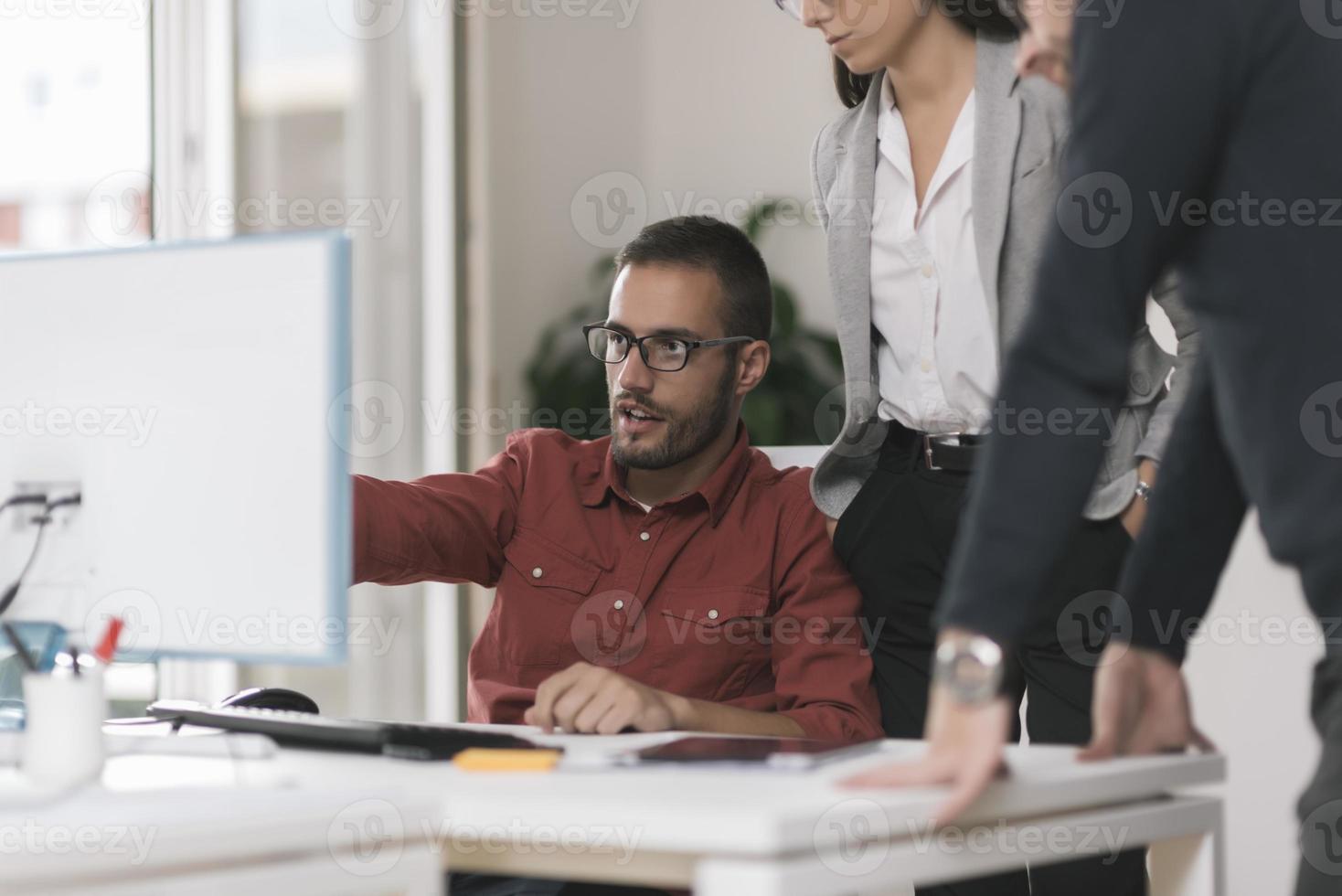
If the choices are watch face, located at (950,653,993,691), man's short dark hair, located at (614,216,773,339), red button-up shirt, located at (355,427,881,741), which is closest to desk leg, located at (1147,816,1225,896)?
watch face, located at (950,653,993,691)

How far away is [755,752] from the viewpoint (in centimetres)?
114

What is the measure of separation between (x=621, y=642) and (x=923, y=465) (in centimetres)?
42

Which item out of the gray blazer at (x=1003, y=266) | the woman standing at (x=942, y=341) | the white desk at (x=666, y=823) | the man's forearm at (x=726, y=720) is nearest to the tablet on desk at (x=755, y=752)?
the white desk at (x=666, y=823)

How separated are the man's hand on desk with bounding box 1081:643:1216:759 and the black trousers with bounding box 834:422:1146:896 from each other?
0.38 metres

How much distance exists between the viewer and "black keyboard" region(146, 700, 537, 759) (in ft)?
3.94

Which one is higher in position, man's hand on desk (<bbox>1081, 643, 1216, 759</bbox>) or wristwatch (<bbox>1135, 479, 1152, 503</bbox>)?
wristwatch (<bbox>1135, 479, 1152, 503</bbox>)

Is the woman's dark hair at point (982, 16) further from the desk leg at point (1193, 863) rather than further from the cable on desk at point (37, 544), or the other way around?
the cable on desk at point (37, 544)

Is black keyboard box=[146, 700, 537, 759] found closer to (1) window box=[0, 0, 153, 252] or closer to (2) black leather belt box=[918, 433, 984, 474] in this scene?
(2) black leather belt box=[918, 433, 984, 474]

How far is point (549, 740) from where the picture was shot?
131cm

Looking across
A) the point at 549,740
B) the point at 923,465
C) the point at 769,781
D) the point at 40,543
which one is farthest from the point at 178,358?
the point at 923,465

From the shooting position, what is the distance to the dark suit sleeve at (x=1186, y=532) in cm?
118

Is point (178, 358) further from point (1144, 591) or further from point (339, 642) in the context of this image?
point (1144, 591)

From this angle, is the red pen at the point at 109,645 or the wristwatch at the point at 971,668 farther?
the red pen at the point at 109,645

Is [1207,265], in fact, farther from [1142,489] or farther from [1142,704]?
[1142,489]
